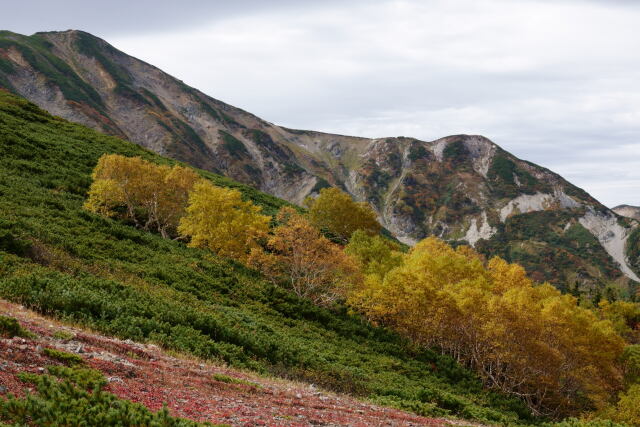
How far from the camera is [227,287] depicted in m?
35.6

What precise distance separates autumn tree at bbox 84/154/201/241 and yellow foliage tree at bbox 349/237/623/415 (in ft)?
84.5

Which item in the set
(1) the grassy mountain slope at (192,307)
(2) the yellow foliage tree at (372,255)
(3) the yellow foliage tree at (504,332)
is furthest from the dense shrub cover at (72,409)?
(2) the yellow foliage tree at (372,255)

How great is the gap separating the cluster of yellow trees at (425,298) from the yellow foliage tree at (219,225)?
0.37 ft

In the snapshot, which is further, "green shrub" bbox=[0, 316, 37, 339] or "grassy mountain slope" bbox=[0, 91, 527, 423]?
"grassy mountain slope" bbox=[0, 91, 527, 423]

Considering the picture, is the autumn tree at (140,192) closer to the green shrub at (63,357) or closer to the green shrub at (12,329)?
Answer: the green shrub at (12,329)

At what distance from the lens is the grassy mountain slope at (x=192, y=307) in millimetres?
19656

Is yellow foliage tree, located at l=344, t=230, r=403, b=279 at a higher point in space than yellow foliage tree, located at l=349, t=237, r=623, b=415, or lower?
higher

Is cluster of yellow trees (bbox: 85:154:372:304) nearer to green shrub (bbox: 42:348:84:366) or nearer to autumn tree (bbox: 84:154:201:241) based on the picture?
autumn tree (bbox: 84:154:201:241)

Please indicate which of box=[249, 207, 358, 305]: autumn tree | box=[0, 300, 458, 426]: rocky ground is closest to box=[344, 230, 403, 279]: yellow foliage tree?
box=[249, 207, 358, 305]: autumn tree

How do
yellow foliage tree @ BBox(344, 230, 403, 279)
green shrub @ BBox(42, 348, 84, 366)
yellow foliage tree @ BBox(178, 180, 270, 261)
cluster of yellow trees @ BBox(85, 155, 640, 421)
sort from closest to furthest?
1. green shrub @ BBox(42, 348, 84, 366)
2. cluster of yellow trees @ BBox(85, 155, 640, 421)
3. yellow foliage tree @ BBox(178, 180, 270, 261)
4. yellow foliage tree @ BBox(344, 230, 403, 279)

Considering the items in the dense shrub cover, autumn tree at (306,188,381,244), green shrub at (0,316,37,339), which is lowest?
green shrub at (0,316,37,339)

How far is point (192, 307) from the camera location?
2602 cm

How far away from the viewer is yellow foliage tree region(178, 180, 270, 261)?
46.9 meters

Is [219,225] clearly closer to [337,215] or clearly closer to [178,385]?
[178,385]
